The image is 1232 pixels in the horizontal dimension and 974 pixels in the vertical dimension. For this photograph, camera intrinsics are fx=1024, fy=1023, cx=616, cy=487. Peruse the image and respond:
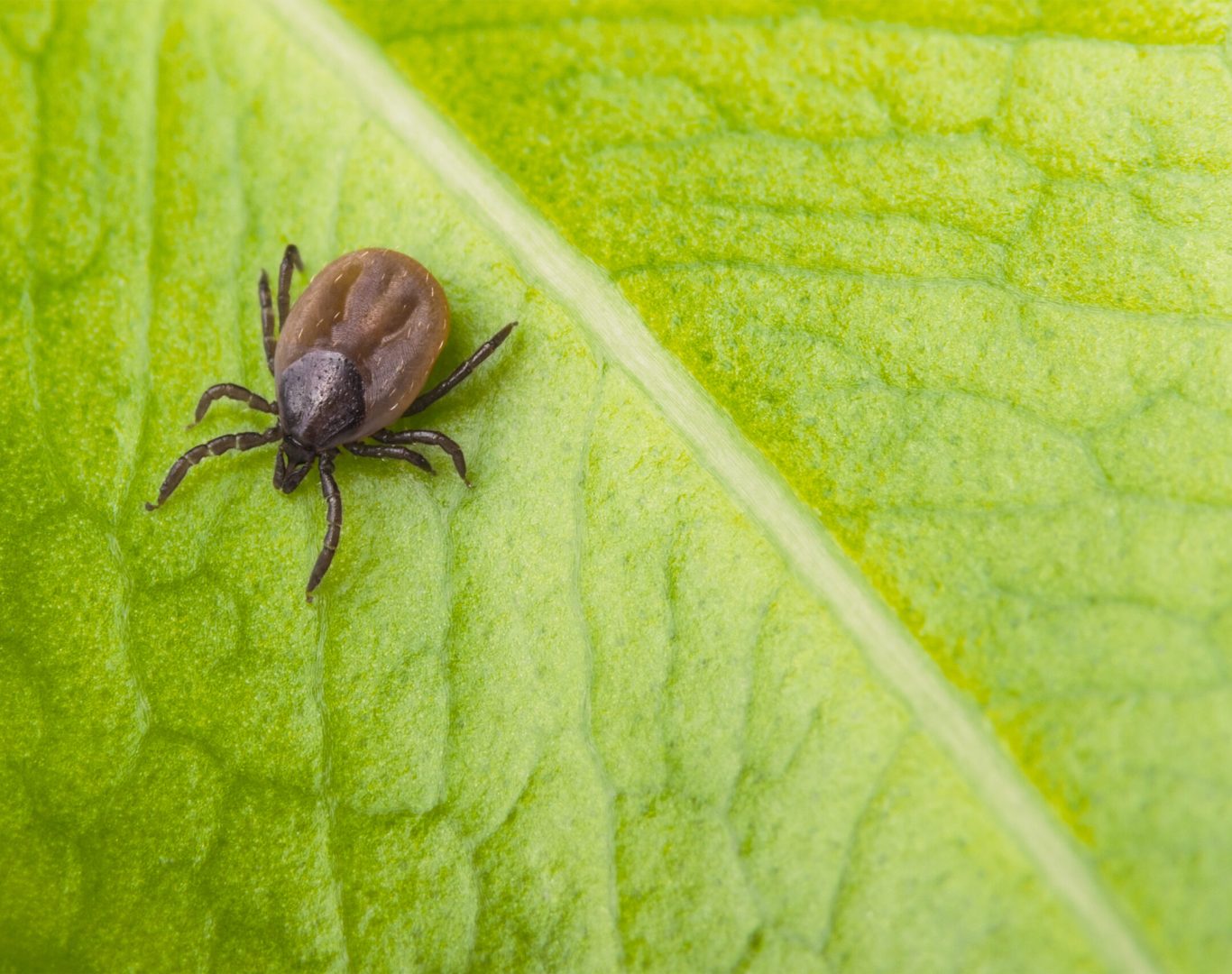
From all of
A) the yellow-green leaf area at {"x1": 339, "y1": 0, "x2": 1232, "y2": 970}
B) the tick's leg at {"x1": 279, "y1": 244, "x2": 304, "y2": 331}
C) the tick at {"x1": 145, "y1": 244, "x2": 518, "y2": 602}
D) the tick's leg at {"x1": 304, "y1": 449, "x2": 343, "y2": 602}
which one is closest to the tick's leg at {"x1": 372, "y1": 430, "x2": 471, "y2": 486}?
the tick at {"x1": 145, "y1": 244, "x2": 518, "y2": 602}

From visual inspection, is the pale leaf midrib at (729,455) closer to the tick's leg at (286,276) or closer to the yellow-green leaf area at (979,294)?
the yellow-green leaf area at (979,294)

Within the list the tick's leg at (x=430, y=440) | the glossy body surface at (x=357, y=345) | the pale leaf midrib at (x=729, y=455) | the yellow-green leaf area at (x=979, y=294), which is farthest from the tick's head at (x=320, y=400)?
the yellow-green leaf area at (x=979, y=294)

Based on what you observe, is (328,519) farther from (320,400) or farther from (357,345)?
(357,345)

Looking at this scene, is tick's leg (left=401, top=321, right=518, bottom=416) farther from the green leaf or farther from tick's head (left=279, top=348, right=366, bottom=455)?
tick's head (left=279, top=348, right=366, bottom=455)

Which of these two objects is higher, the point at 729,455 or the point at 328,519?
the point at 328,519

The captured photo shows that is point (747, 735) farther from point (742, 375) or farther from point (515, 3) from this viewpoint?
point (515, 3)

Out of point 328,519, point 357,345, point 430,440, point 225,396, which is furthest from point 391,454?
point 225,396
